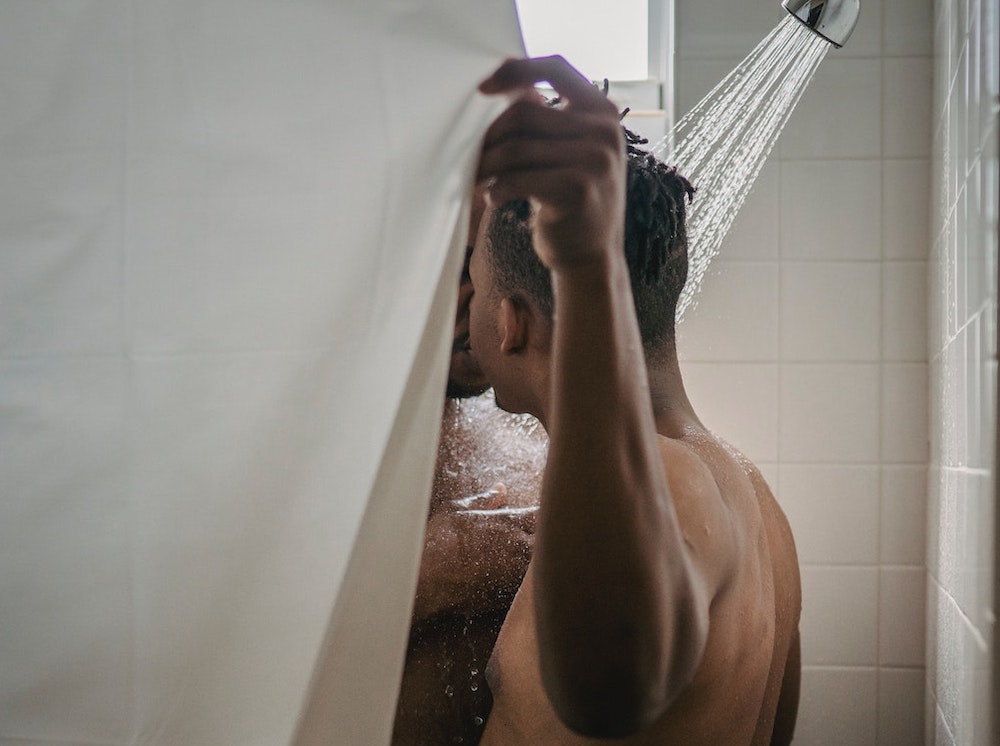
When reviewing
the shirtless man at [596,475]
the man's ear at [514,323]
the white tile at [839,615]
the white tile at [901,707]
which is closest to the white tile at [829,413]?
the white tile at [839,615]

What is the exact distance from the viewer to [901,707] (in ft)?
4.47

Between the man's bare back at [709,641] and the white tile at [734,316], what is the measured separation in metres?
0.59

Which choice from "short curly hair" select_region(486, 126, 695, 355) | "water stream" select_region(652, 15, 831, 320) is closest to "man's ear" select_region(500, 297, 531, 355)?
"short curly hair" select_region(486, 126, 695, 355)

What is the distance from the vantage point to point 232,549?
48 cm

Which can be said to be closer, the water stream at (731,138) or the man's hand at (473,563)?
the man's hand at (473,563)

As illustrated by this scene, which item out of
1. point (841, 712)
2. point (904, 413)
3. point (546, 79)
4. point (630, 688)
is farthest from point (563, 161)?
point (841, 712)

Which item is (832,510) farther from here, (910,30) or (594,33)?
(594,33)

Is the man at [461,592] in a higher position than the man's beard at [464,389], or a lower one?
lower

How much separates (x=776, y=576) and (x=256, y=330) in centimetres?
62

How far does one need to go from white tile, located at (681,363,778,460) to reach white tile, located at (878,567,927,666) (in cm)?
27

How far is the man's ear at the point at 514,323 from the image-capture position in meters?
0.80

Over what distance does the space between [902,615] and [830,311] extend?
488mm

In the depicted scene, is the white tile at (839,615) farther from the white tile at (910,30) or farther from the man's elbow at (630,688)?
the man's elbow at (630,688)

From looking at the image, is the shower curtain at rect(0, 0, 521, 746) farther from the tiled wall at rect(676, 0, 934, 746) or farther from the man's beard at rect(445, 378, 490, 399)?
the tiled wall at rect(676, 0, 934, 746)
